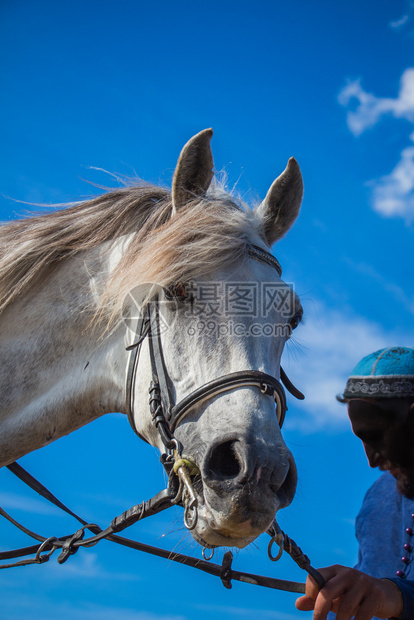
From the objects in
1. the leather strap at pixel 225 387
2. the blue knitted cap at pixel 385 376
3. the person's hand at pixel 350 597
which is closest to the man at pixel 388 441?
the blue knitted cap at pixel 385 376

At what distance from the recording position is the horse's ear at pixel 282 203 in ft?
11.7

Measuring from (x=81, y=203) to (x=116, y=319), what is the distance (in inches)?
42.8

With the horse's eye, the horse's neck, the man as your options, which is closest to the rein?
the horse's eye

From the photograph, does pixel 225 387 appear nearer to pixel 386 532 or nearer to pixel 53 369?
pixel 53 369

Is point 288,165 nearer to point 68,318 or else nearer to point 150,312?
point 150,312

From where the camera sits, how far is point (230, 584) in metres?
2.74

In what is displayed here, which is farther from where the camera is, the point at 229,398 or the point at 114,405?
the point at 114,405

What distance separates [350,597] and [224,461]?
0.78 m

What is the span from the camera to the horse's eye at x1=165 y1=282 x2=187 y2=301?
275 centimetres

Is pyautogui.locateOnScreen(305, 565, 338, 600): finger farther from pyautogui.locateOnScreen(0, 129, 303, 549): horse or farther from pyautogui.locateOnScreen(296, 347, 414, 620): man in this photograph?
pyautogui.locateOnScreen(296, 347, 414, 620): man

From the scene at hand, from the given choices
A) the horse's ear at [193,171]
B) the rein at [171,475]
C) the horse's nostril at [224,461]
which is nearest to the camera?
the horse's nostril at [224,461]

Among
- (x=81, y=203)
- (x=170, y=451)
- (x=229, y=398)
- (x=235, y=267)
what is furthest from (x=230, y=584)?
(x=81, y=203)

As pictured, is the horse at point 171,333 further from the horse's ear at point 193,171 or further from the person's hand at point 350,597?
the person's hand at point 350,597

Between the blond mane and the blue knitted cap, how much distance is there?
3.68ft
